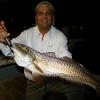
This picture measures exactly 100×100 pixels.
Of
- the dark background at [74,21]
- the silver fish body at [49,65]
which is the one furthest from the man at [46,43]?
the dark background at [74,21]

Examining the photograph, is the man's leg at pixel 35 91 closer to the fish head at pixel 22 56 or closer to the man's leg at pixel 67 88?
the man's leg at pixel 67 88

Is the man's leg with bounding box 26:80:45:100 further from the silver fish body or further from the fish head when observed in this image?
the fish head

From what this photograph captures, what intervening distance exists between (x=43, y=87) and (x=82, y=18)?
608 centimetres

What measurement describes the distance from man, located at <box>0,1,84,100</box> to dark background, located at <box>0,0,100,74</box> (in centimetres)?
272

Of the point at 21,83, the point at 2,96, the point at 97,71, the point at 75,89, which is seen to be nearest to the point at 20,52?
the point at 75,89

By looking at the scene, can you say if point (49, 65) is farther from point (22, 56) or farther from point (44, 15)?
point (44, 15)

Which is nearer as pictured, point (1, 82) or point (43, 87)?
point (43, 87)

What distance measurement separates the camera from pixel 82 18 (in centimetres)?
901

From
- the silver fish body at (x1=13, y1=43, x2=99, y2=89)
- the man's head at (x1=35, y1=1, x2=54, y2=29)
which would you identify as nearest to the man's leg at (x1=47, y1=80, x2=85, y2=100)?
the silver fish body at (x1=13, y1=43, x2=99, y2=89)

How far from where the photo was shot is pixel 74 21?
28.1 feet

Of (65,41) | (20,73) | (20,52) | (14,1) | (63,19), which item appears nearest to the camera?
(20,52)

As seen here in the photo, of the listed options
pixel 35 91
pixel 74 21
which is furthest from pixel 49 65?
pixel 74 21

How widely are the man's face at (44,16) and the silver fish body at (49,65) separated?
2.18ft

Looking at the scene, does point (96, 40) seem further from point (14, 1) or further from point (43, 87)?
point (43, 87)
